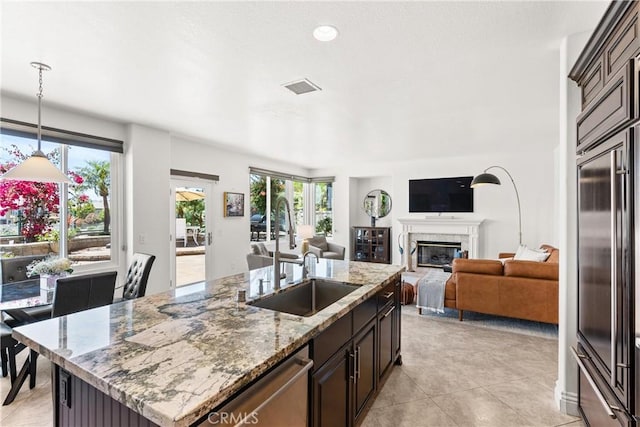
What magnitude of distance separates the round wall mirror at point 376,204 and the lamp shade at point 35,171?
21.6ft

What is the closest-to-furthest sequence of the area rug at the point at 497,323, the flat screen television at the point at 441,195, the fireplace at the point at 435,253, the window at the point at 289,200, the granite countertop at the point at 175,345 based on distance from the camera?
the granite countertop at the point at 175,345, the area rug at the point at 497,323, the flat screen television at the point at 441,195, the window at the point at 289,200, the fireplace at the point at 435,253

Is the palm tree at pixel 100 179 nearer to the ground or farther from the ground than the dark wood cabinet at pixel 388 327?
farther from the ground

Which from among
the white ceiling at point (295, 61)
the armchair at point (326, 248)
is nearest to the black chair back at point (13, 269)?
the white ceiling at point (295, 61)

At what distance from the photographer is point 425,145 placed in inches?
212

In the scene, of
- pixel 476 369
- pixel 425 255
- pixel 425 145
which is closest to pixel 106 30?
pixel 476 369

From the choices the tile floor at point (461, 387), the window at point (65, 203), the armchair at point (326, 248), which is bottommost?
the tile floor at point (461, 387)

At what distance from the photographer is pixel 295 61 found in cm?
236

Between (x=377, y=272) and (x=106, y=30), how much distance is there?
2481 mm

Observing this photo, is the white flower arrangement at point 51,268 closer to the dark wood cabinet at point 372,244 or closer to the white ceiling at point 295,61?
the white ceiling at point 295,61

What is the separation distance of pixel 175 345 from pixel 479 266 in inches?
137

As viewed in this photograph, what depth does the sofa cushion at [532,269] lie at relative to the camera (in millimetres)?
3342

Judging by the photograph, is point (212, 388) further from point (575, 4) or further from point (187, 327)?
point (575, 4)

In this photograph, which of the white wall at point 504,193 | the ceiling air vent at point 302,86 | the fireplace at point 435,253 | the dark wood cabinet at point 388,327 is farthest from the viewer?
the fireplace at point 435,253

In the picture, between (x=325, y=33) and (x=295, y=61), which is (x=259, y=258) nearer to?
(x=295, y=61)
